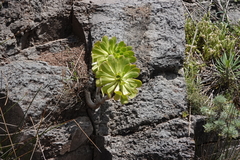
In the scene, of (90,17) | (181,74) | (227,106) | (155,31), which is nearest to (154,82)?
(181,74)

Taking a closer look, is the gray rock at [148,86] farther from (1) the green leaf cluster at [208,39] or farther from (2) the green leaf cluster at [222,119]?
(1) the green leaf cluster at [208,39]

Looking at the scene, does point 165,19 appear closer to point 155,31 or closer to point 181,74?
point 155,31

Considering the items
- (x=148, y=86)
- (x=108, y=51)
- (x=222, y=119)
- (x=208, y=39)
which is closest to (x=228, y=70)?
(x=208, y=39)

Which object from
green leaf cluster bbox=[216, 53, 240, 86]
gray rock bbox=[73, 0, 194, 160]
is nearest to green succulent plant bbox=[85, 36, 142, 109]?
gray rock bbox=[73, 0, 194, 160]

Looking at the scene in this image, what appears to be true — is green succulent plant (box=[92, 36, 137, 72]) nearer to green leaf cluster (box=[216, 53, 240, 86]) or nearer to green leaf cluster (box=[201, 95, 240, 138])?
green leaf cluster (box=[201, 95, 240, 138])

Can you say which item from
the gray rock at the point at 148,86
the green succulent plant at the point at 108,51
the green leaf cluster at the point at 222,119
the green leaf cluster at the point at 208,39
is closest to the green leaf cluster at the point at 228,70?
the green leaf cluster at the point at 208,39

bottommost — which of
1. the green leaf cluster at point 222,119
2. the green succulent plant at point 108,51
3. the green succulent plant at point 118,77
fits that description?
the green leaf cluster at point 222,119

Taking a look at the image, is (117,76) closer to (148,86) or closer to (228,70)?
(148,86)
